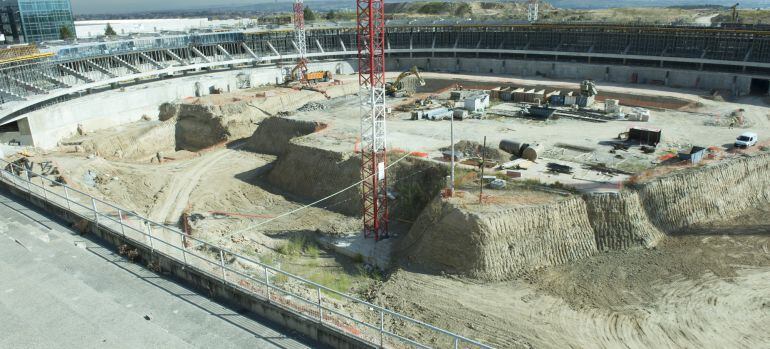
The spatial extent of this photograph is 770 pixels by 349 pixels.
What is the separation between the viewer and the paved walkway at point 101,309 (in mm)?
14134

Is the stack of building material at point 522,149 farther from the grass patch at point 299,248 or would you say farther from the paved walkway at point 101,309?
the paved walkway at point 101,309

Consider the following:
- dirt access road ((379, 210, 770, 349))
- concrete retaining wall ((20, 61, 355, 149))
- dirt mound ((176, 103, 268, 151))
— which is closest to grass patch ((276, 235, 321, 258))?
dirt access road ((379, 210, 770, 349))

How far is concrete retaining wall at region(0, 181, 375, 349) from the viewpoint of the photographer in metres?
14.0

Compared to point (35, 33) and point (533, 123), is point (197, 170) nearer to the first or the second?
point (533, 123)

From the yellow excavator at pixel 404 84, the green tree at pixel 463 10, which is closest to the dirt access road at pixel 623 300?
the yellow excavator at pixel 404 84

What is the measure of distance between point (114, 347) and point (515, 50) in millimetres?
65997

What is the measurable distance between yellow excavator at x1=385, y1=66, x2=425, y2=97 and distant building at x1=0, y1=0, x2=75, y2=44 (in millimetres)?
53732

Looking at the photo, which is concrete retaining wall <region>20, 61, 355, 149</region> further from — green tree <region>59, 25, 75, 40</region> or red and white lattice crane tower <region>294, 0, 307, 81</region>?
green tree <region>59, 25, 75, 40</region>

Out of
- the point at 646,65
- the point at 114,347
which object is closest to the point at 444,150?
the point at 114,347

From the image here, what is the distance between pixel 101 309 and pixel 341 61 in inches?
2538

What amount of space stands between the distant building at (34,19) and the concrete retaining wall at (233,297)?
244 ft

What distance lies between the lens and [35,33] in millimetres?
80812

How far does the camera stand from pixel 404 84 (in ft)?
213

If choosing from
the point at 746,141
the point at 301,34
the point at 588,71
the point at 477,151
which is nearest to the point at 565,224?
the point at 477,151
